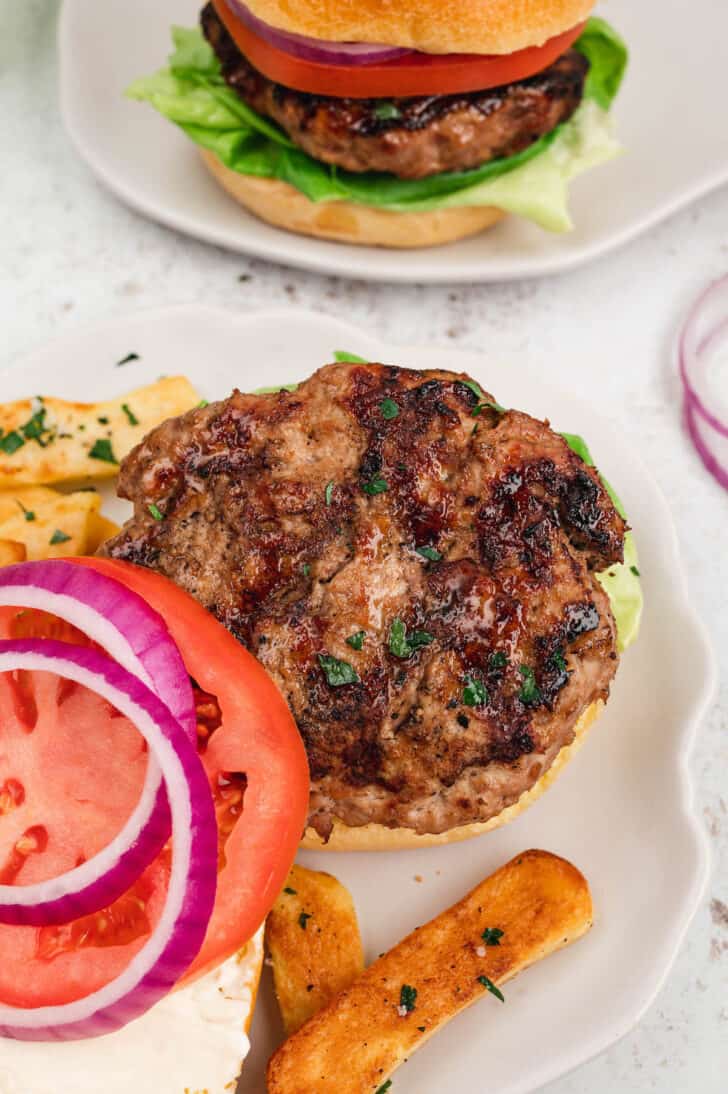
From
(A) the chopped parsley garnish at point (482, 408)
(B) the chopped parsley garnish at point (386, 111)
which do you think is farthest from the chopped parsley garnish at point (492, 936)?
(B) the chopped parsley garnish at point (386, 111)

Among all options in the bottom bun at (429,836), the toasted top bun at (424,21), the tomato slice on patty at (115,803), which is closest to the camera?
the tomato slice on patty at (115,803)

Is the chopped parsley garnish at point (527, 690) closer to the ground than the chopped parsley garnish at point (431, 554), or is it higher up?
closer to the ground

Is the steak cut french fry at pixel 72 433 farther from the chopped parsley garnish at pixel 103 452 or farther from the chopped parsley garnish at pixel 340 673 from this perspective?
the chopped parsley garnish at pixel 340 673

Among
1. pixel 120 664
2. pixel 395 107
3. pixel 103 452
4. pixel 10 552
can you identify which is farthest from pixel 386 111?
pixel 120 664

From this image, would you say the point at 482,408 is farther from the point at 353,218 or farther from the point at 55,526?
the point at 353,218

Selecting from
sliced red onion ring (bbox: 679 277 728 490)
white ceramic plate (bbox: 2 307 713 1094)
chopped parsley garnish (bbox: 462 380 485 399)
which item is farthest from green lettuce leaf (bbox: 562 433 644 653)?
sliced red onion ring (bbox: 679 277 728 490)

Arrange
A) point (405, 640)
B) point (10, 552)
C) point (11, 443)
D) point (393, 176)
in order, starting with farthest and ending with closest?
point (393, 176)
point (11, 443)
point (10, 552)
point (405, 640)

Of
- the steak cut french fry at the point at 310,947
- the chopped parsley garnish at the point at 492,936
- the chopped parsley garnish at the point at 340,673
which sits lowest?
the steak cut french fry at the point at 310,947

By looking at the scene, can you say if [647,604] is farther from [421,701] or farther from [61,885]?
[61,885]
